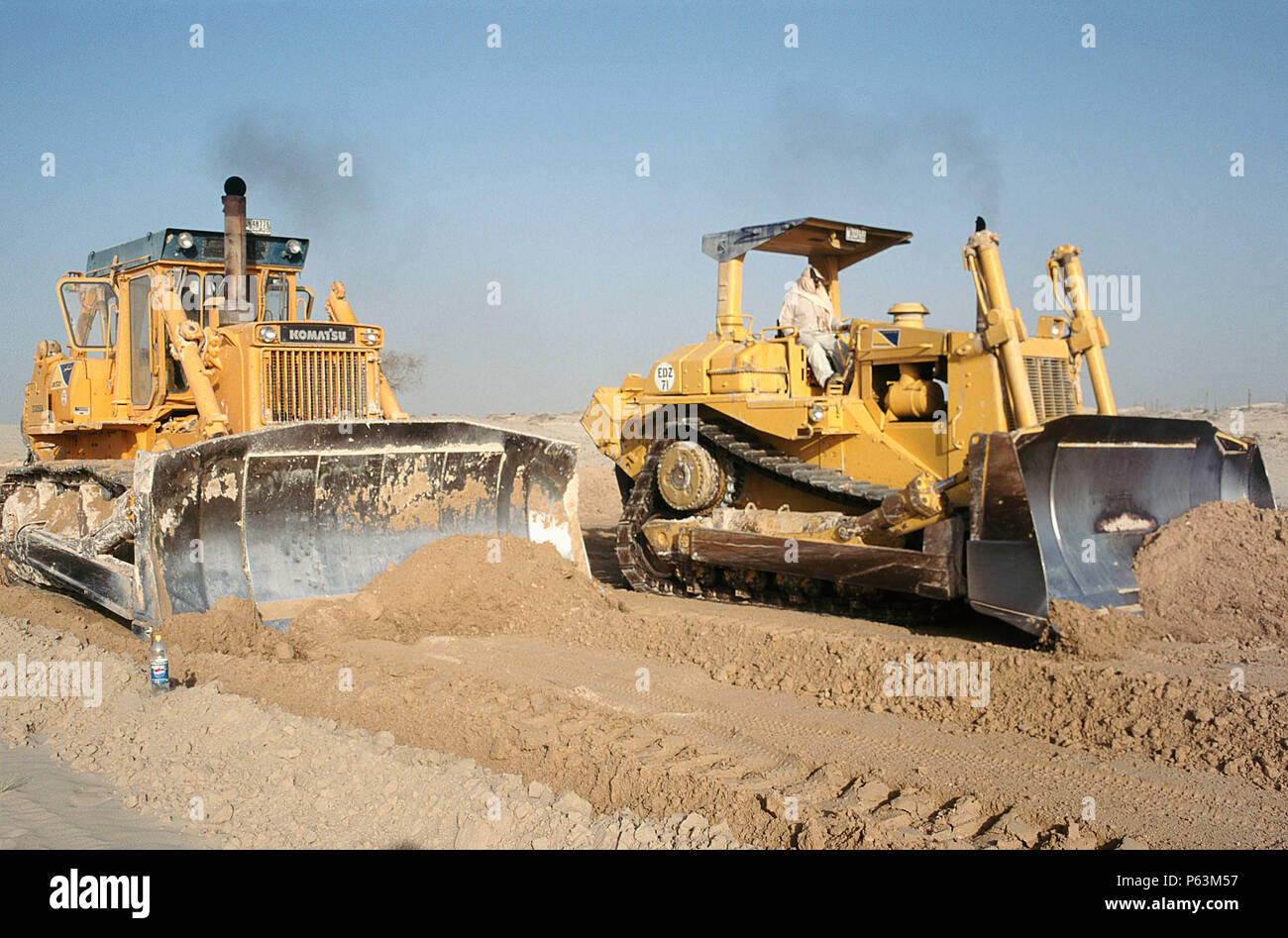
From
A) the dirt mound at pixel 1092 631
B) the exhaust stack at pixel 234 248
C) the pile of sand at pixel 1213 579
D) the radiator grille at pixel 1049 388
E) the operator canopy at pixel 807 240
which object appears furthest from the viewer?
the operator canopy at pixel 807 240

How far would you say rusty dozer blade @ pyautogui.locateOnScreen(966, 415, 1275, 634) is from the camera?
6.23 metres

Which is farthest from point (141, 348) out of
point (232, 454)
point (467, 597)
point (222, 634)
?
point (467, 597)

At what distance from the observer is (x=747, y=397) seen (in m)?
8.94

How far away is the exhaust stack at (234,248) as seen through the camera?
325 inches

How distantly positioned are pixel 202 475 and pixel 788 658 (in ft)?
12.8

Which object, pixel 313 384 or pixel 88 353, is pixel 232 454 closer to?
pixel 313 384

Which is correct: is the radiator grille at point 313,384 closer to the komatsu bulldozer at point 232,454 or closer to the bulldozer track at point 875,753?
the komatsu bulldozer at point 232,454

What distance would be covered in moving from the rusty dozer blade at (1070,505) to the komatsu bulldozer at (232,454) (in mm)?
3190

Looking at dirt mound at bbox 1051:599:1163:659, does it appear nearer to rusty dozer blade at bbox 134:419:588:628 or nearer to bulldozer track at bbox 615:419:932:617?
bulldozer track at bbox 615:419:932:617

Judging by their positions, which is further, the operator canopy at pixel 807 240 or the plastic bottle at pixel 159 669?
the operator canopy at pixel 807 240

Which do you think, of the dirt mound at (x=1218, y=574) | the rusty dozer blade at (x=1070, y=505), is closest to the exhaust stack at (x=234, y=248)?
the rusty dozer blade at (x=1070, y=505)
